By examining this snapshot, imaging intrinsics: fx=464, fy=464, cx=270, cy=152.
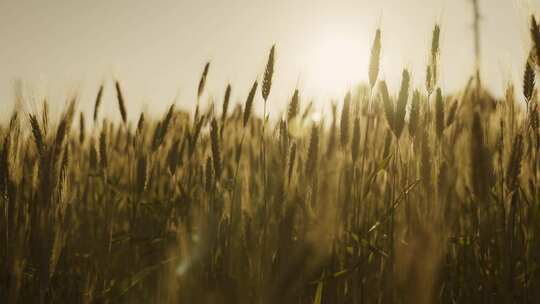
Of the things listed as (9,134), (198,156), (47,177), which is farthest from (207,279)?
(198,156)

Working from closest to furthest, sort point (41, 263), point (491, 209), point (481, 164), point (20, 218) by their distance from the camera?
point (41, 263) → point (481, 164) → point (20, 218) → point (491, 209)

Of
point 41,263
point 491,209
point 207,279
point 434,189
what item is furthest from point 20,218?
point 491,209

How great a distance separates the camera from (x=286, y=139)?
1246 mm

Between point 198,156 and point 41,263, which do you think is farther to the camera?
point 198,156

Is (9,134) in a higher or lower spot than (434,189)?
higher

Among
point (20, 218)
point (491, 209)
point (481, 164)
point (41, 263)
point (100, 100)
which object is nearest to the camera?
point (41, 263)

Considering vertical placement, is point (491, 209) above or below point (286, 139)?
below

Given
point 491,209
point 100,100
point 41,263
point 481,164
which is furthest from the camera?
point 100,100

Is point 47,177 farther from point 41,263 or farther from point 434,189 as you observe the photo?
point 434,189

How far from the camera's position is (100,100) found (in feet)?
6.08

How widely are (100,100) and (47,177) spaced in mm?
928

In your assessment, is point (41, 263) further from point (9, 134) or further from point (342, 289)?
point (342, 289)

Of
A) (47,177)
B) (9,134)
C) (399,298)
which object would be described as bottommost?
(399,298)

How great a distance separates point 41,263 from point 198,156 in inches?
41.5
